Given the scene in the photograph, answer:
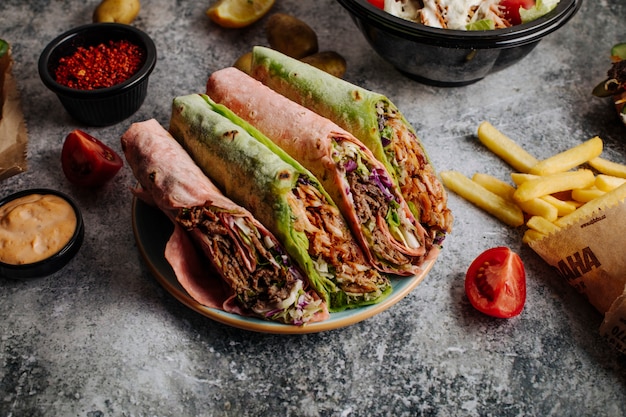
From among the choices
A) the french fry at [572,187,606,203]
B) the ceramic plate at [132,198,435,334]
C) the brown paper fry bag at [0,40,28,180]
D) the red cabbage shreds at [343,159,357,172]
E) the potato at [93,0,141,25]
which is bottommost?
the brown paper fry bag at [0,40,28,180]

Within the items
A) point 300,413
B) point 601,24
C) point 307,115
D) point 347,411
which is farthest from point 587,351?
point 601,24

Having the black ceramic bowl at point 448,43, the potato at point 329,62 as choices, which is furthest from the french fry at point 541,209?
the potato at point 329,62

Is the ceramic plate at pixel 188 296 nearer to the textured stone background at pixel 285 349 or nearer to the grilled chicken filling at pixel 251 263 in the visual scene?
the grilled chicken filling at pixel 251 263

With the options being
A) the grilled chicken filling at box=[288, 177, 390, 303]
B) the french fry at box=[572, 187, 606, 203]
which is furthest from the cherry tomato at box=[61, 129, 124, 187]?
the french fry at box=[572, 187, 606, 203]

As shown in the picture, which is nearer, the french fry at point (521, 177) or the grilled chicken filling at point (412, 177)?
the grilled chicken filling at point (412, 177)

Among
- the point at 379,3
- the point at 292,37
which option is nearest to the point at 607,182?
the point at 379,3

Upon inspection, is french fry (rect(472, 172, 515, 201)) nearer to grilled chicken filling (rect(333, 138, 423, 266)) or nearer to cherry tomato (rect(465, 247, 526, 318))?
cherry tomato (rect(465, 247, 526, 318))
